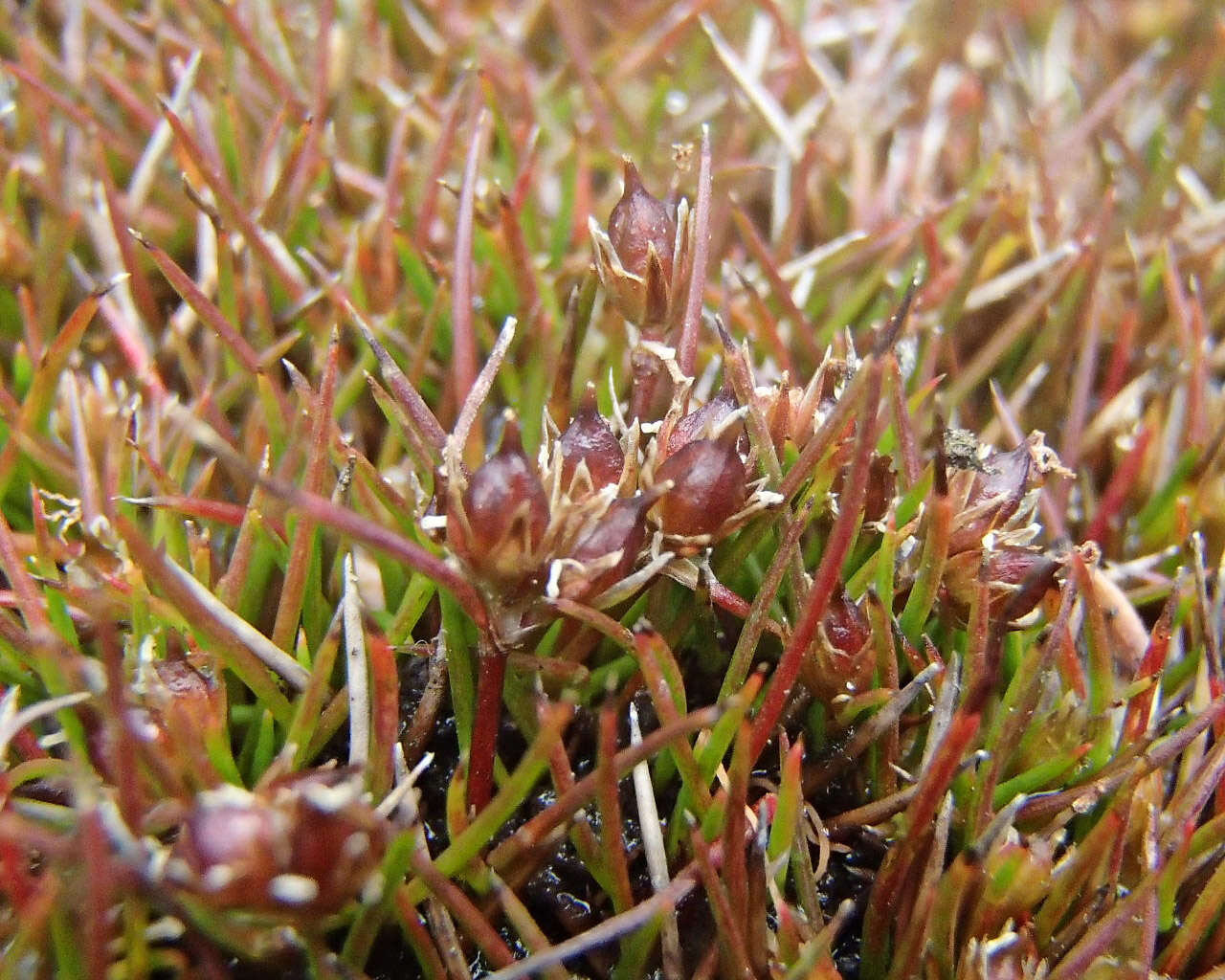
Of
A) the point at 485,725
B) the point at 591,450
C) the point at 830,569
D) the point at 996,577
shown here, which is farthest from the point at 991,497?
the point at 485,725

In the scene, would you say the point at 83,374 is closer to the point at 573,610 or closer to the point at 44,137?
the point at 44,137

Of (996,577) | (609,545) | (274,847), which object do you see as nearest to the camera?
(274,847)

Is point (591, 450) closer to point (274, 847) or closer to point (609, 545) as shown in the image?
point (609, 545)

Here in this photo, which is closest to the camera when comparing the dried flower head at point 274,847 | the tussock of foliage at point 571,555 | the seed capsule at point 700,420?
the dried flower head at point 274,847

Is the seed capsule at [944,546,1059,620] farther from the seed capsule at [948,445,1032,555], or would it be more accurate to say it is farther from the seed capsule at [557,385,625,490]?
the seed capsule at [557,385,625,490]

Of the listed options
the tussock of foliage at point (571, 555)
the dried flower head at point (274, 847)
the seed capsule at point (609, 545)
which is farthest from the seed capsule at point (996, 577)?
the dried flower head at point (274, 847)

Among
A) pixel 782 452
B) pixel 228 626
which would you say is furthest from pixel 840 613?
pixel 228 626

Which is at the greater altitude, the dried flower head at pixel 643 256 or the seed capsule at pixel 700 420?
the dried flower head at pixel 643 256

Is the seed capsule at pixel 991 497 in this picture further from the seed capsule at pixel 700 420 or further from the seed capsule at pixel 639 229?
the seed capsule at pixel 639 229
